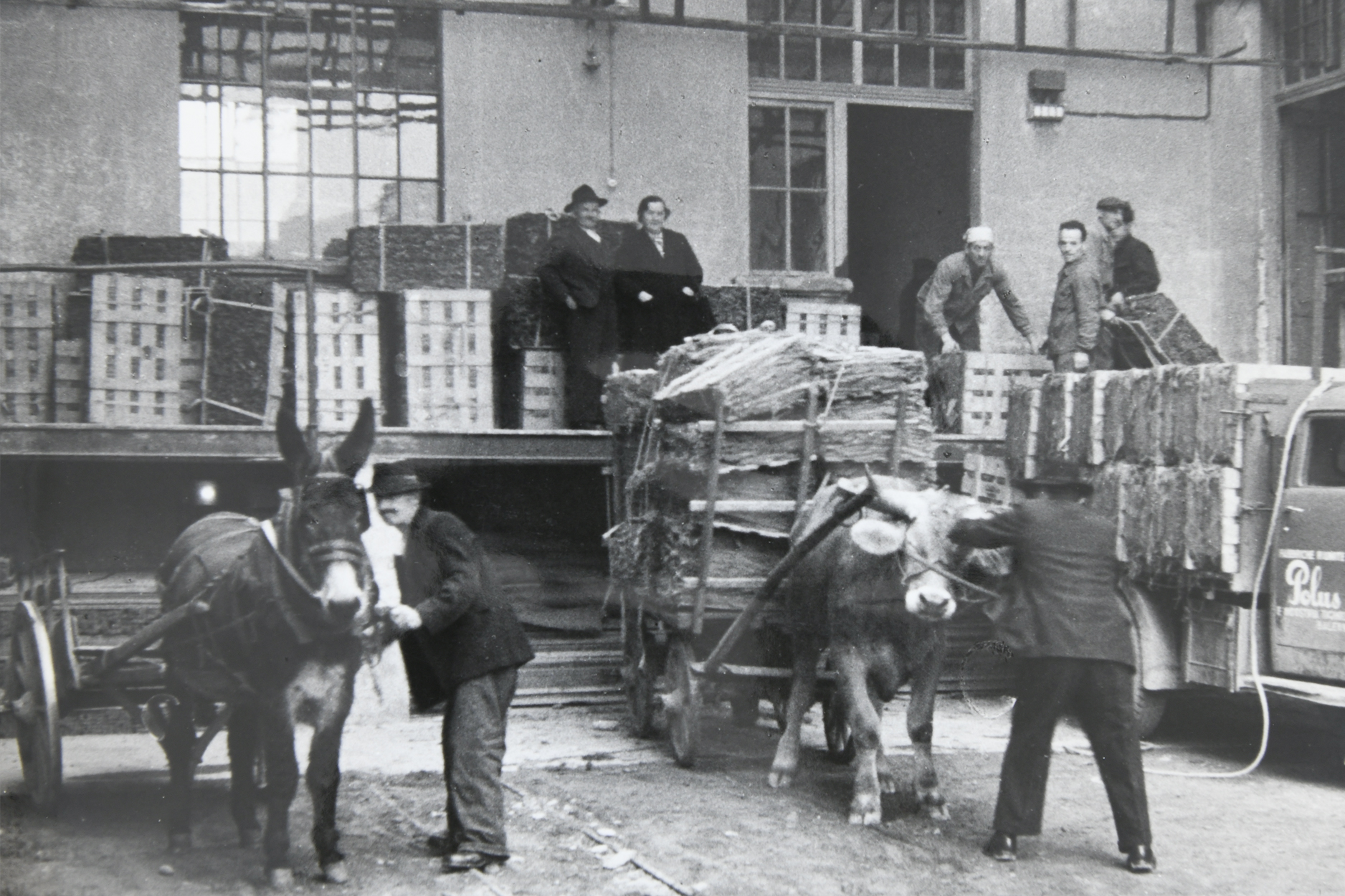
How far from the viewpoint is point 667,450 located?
29.2 feet

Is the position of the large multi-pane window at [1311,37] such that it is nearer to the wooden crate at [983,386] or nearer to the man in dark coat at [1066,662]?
the wooden crate at [983,386]

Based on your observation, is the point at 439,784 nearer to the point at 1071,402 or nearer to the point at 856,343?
the point at 1071,402

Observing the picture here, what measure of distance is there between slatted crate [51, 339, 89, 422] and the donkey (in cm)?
476

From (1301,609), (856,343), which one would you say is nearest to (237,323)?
(856,343)

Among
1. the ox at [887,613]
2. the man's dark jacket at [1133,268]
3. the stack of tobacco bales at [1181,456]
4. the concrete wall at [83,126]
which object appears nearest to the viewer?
the ox at [887,613]

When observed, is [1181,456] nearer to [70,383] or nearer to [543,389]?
[543,389]

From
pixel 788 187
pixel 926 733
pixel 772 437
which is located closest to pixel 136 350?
pixel 772 437

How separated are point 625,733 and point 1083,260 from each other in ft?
18.2

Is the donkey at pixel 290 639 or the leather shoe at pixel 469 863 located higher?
the donkey at pixel 290 639

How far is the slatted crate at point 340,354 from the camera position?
1113 centimetres

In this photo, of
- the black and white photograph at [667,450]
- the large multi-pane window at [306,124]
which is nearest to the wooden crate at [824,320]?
the black and white photograph at [667,450]

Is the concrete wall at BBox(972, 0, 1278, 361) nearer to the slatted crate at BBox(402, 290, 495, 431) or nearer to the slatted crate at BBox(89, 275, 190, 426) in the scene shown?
the slatted crate at BBox(402, 290, 495, 431)

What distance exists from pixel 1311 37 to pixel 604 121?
697 cm

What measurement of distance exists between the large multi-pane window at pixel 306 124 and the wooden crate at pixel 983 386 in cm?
479
